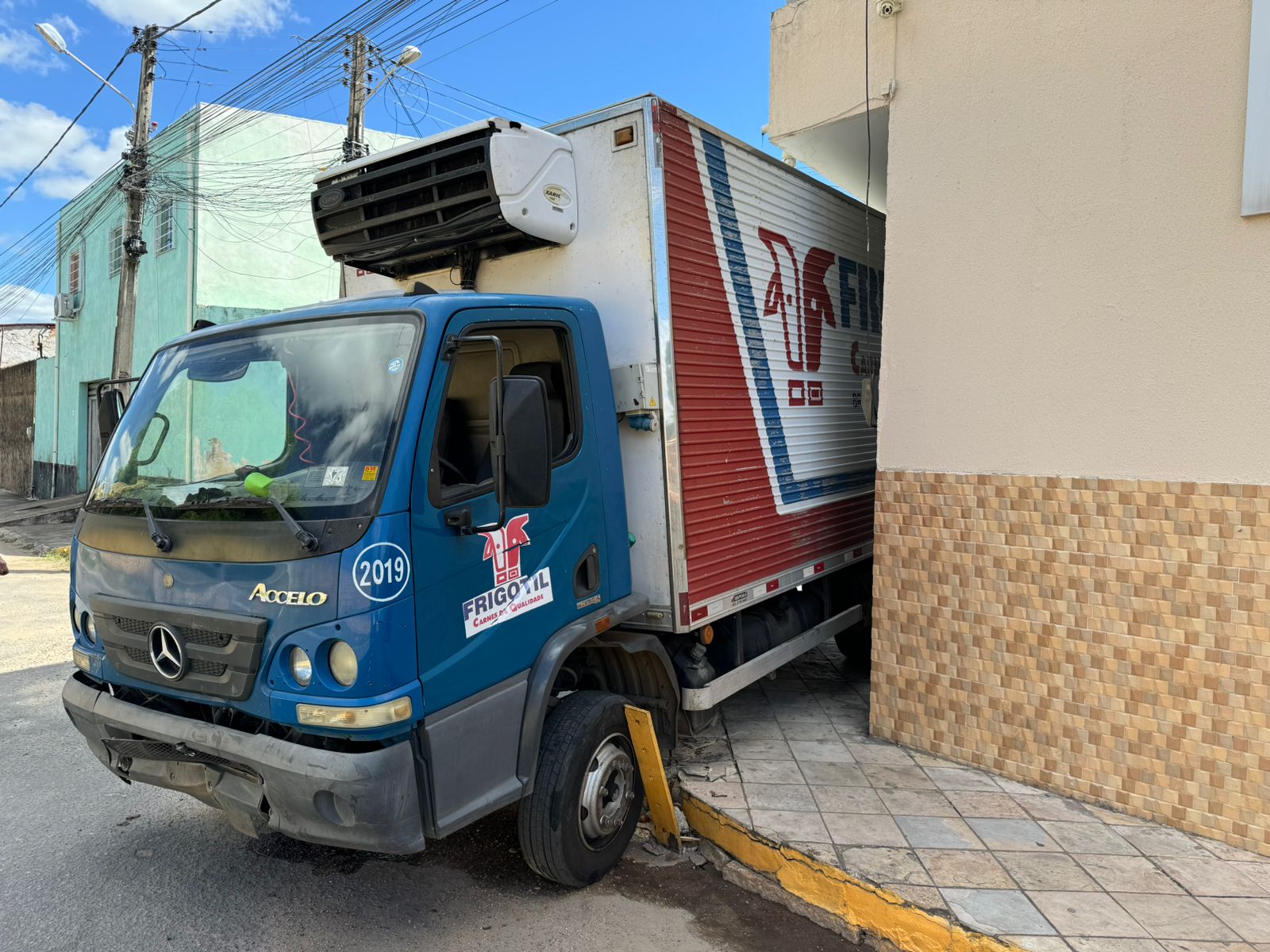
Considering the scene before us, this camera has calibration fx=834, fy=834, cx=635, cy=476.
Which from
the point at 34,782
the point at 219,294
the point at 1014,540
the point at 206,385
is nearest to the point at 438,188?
the point at 206,385

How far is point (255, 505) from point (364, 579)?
52cm

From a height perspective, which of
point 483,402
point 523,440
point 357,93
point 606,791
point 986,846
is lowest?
point 986,846

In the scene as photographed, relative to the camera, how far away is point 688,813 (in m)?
4.09

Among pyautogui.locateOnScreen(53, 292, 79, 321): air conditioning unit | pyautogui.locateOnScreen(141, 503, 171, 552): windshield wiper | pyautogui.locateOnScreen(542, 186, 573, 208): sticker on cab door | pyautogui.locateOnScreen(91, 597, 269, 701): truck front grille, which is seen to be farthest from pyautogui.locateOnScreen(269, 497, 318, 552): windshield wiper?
pyautogui.locateOnScreen(53, 292, 79, 321): air conditioning unit

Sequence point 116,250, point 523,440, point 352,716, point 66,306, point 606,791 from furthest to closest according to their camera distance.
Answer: point 66,306 < point 116,250 < point 606,791 < point 523,440 < point 352,716

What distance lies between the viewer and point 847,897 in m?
3.32

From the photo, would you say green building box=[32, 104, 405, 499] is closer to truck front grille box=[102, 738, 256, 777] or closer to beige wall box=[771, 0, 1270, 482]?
beige wall box=[771, 0, 1270, 482]

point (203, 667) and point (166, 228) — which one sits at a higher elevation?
point (166, 228)

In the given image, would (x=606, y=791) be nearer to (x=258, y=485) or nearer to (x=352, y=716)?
(x=352, y=716)

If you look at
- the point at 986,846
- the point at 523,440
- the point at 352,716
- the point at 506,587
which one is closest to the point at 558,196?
the point at 523,440

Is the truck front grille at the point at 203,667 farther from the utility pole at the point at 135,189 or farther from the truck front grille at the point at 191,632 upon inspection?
the utility pole at the point at 135,189

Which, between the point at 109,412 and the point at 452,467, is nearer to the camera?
the point at 452,467

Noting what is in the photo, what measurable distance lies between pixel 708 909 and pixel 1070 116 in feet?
13.3

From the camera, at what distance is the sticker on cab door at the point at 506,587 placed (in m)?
3.01
